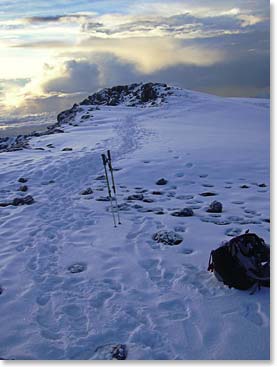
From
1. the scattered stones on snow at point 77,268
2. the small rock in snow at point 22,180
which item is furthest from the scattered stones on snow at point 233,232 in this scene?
the small rock in snow at point 22,180

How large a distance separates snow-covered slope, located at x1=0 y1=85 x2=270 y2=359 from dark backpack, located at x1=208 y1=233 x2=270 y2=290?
164mm

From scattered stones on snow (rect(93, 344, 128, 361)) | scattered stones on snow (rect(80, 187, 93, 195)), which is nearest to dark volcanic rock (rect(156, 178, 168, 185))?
scattered stones on snow (rect(80, 187, 93, 195))

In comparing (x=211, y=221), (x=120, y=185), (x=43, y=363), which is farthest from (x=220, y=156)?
(x=43, y=363)

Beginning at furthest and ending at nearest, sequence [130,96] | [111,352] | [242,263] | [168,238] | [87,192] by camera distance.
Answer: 1. [130,96]
2. [87,192]
3. [168,238]
4. [242,263]
5. [111,352]

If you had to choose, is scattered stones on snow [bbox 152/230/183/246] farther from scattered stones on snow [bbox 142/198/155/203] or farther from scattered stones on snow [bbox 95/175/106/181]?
scattered stones on snow [bbox 95/175/106/181]

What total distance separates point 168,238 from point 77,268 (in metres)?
2.08

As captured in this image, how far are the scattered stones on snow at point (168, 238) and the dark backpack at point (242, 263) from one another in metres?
1.50

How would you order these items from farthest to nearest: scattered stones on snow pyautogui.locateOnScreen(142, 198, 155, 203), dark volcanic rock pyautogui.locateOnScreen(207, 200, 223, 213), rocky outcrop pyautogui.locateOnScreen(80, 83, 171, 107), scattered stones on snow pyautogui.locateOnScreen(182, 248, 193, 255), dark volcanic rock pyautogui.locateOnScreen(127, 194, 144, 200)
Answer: rocky outcrop pyautogui.locateOnScreen(80, 83, 171, 107) < dark volcanic rock pyautogui.locateOnScreen(127, 194, 144, 200) < scattered stones on snow pyautogui.locateOnScreen(142, 198, 155, 203) < dark volcanic rock pyautogui.locateOnScreen(207, 200, 223, 213) < scattered stones on snow pyautogui.locateOnScreen(182, 248, 193, 255)

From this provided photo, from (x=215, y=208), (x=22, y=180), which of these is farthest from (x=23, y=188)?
(x=215, y=208)

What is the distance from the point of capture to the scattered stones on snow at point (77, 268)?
7.48 meters

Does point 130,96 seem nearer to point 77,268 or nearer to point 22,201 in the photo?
point 22,201

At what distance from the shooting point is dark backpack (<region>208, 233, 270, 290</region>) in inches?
252

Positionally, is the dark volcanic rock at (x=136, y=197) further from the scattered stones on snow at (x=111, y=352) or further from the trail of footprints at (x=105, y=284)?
the scattered stones on snow at (x=111, y=352)

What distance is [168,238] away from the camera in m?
8.59
